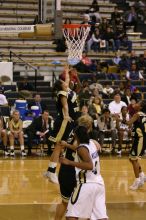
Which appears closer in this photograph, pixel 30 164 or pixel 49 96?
pixel 30 164

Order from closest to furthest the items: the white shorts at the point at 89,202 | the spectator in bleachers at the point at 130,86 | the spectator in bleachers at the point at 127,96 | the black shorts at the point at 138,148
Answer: the white shorts at the point at 89,202, the black shorts at the point at 138,148, the spectator in bleachers at the point at 127,96, the spectator in bleachers at the point at 130,86

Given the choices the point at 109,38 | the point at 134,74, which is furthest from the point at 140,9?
the point at 134,74

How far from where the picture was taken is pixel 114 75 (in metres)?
22.2

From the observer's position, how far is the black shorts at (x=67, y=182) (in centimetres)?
811

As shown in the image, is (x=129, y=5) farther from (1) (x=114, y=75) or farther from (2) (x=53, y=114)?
(2) (x=53, y=114)

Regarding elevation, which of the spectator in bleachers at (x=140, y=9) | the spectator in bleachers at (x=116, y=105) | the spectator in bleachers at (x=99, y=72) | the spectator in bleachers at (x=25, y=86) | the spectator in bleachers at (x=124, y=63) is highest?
the spectator in bleachers at (x=140, y=9)

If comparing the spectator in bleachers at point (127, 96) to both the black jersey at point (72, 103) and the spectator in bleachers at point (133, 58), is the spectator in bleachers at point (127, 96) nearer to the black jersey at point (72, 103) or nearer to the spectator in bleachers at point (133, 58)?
the spectator in bleachers at point (133, 58)

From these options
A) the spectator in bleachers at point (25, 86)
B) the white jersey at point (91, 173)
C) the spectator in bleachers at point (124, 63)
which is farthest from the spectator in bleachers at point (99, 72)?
the white jersey at point (91, 173)

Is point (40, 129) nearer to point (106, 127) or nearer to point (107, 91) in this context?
point (106, 127)

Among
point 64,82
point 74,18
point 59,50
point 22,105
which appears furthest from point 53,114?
point 64,82

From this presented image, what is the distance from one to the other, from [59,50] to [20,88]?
2851 mm

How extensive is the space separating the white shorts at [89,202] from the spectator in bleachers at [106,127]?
9708mm

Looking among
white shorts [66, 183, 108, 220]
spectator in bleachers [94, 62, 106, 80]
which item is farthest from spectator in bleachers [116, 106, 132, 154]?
white shorts [66, 183, 108, 220]

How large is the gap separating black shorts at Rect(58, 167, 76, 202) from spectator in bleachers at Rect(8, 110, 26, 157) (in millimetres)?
7851
